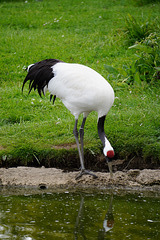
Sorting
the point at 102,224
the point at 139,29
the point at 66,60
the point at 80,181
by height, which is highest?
the point at 139,29

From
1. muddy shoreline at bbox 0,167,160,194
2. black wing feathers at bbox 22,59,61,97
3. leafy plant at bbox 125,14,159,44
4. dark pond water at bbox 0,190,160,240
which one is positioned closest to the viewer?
dark pond water at bbox 0,190,160,240

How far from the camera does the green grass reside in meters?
5.40

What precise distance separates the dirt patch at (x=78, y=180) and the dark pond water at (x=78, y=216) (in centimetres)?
16

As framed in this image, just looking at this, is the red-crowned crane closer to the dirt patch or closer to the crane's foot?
the crane's foot

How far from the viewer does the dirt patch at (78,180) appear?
4820mm

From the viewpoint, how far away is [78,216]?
4.12 meters

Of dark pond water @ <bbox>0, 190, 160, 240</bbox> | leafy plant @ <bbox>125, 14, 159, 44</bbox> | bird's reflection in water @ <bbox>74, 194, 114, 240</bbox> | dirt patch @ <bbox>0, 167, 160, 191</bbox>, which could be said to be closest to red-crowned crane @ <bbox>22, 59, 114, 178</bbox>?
dirt patch @ <bbox>0, 167, 160, 191</bbox>

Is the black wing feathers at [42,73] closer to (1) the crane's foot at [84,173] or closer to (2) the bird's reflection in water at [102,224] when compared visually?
(1) the crane's foot at [84,173]

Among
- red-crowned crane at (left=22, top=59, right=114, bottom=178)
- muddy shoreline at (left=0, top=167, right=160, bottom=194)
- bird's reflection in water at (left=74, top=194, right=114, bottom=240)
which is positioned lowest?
muddy shoreline at (left=0, top=167, right=160, bottom=194)

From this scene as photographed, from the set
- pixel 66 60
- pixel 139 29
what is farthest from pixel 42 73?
pixel 139 29

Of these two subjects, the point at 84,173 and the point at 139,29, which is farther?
the point at 139,29

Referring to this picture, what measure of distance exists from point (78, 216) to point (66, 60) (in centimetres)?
476

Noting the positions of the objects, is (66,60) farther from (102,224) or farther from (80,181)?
(102,224)

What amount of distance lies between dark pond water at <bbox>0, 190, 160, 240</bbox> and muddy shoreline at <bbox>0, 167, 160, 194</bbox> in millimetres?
149
